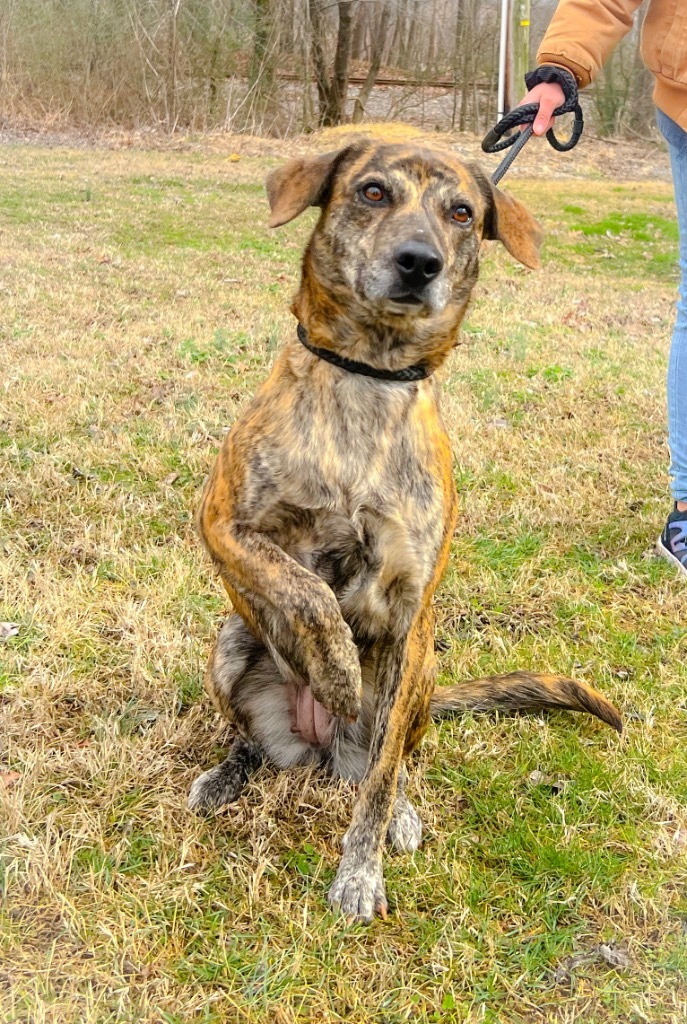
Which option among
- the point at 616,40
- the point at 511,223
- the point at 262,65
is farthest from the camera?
the point at 262,65

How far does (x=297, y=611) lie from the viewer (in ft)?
7.36

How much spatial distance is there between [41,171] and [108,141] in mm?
4770

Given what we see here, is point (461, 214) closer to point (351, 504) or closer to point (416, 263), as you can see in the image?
point (416, 263)

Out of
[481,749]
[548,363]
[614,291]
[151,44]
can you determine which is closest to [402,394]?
[481,749]

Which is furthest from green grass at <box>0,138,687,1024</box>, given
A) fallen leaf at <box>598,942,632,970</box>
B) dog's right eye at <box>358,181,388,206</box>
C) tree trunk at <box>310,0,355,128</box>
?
tree trunk at <box>310,0,355,128</box>

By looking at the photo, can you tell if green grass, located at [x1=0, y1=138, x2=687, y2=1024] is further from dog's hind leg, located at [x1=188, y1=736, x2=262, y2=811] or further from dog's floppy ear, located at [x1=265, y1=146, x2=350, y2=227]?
dog's floppy ear, located at [x1=265, y1=146, x2=350, y2=227]

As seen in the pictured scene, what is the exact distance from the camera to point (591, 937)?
2.23 m

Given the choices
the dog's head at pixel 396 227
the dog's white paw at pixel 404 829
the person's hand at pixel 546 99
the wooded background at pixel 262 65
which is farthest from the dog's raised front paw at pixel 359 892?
the wooded background at pixel 262 65

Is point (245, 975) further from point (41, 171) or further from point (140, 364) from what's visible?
point (41, 171)

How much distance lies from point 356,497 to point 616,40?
7.99 ft

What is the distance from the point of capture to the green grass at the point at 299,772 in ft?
6.82

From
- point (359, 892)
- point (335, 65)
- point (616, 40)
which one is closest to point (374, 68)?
point (335, 65)

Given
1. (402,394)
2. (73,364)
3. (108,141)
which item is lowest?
(108,141)

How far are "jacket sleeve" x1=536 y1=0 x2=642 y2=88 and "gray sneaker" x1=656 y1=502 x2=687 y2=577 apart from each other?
1831 mm
